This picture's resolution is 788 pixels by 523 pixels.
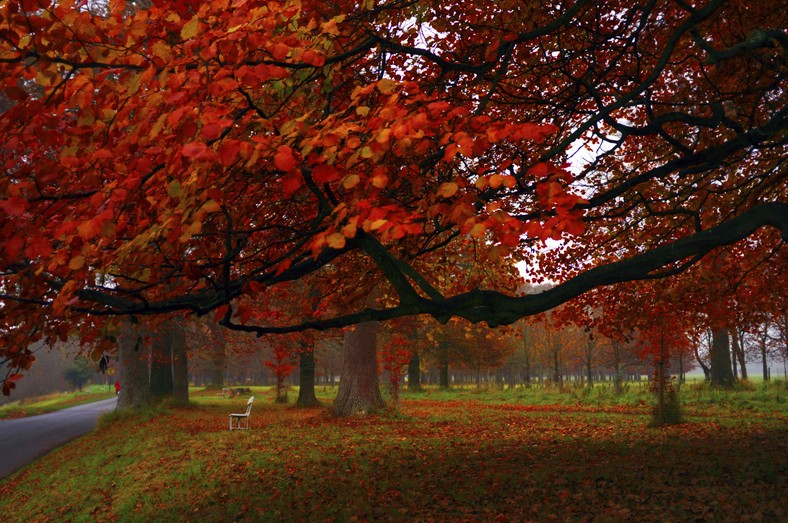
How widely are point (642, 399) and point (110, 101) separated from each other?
20779mm

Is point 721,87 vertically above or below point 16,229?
above

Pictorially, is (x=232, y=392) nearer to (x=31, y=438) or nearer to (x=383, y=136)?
(x=31, y=438)

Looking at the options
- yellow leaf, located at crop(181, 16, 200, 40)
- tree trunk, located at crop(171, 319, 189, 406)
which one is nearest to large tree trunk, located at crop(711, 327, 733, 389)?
tree trunk, located at crop(171, 319, 189, 406)

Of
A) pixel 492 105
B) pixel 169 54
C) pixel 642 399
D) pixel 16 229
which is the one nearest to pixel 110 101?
pixel 169 54

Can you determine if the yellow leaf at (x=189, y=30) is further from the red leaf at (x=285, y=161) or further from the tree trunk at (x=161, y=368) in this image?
the tree trunk at (x=161, y=368)

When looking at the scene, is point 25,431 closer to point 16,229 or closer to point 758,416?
point 16,229

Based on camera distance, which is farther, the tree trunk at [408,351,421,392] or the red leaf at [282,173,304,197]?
the tree trunk at [408,351,421,392]

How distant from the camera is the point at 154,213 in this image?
6027 mm

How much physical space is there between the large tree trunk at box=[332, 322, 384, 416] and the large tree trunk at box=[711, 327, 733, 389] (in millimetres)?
15918

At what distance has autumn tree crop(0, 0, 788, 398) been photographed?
4094 millimetres

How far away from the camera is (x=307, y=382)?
80.8 ft

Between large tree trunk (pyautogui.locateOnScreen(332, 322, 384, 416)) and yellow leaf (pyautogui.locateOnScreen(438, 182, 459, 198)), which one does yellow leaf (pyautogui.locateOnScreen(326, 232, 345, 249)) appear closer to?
yellow leaf (pyautogui.locateOnScreen(438, 182, 459, 198))

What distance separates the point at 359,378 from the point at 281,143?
42.4 feet

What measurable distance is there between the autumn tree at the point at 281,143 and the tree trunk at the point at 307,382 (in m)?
16.5
